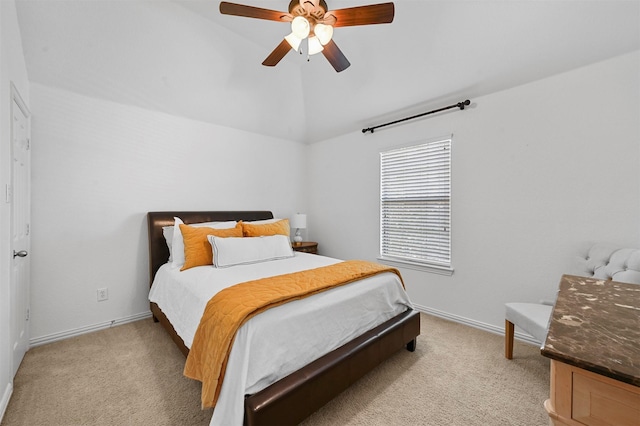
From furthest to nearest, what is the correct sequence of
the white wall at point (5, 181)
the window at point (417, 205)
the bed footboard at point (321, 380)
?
1. the window at point (417, 205)
2. the white wall at point (5, 181)
3. the bed footboard at point (321, 380)

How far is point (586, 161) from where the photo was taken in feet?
7.28

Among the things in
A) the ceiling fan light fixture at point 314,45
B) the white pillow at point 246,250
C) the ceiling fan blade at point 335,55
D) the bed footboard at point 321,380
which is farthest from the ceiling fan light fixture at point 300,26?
the bed footboard at point 321,380

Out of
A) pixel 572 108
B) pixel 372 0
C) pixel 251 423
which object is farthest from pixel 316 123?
pixel 251 423

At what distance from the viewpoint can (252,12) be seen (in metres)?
1.83

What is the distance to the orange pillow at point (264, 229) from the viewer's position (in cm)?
308

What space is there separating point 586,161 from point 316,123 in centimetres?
310

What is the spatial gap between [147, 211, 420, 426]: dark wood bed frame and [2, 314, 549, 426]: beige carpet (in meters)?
0.17

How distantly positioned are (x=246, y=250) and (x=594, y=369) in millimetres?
2479

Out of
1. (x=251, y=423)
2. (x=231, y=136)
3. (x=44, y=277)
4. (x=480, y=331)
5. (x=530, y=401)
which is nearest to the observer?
(x=251, y=423)

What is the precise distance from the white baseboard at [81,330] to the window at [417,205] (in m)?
2.98

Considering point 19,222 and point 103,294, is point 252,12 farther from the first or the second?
point 103,294

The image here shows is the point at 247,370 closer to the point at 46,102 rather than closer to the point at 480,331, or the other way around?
the point at 480,331

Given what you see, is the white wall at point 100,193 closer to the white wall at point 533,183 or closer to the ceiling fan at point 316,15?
the ceiling fan at point 316,15

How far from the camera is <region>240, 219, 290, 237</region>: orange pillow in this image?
10.1 ft
